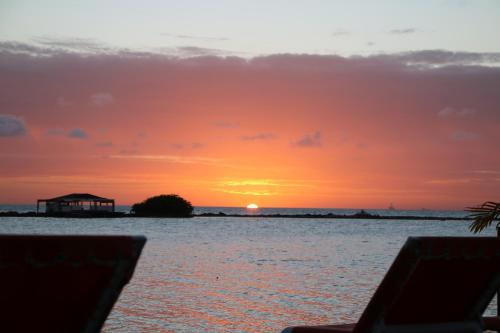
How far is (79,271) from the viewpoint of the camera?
3.39 m

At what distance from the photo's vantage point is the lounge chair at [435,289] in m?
4.36

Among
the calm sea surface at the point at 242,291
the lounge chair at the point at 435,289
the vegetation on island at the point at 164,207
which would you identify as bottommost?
the calm sea surface at the point at 242,291

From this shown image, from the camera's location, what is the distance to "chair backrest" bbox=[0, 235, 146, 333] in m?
3.21

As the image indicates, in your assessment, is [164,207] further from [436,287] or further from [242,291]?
[436,287]

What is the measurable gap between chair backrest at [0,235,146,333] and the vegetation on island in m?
156

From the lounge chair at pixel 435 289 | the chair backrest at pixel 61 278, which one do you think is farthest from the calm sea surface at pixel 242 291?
the chair backrest at pixel 61 278

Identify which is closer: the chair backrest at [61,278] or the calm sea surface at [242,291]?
the chair backrest at [61,278]

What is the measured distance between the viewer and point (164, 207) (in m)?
159

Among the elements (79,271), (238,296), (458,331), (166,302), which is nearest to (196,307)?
(166,302)

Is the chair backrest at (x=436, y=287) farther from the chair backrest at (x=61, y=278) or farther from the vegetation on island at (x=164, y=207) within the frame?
the vegetation on island at (x=164, y=207)

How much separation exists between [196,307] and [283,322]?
358 cm

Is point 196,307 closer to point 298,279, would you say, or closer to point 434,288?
point 298,279

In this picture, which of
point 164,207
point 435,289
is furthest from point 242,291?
point 164,207

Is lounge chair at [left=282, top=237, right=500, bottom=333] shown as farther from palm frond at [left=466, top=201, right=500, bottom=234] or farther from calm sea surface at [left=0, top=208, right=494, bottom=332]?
calm sea surface at [left=0, top=208, right=494, bottom=332]
